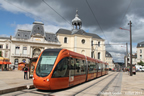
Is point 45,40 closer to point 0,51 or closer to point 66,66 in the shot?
point 0,51

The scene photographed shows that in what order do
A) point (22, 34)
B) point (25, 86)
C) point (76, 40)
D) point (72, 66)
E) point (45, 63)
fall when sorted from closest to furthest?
1. point (45, 63)
2. point (25, 86)
3. point (72, 66)
4. point (22, 34)
5. point (76, 40)

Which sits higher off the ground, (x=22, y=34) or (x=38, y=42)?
(x=22, y=34)

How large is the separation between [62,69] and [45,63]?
1.13m

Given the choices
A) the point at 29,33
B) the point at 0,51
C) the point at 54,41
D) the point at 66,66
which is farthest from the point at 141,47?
the point at 66,66

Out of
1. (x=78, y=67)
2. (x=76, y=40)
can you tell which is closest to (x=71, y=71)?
(x=78, y=67)

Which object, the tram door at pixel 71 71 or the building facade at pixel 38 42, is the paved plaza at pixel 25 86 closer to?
the tram door at pixel 71 71

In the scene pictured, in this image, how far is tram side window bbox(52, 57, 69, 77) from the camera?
902 cm

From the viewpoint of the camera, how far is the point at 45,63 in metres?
9.23

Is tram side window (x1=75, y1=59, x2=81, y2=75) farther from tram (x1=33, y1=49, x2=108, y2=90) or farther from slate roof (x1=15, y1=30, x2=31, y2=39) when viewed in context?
slate roof (x1=15, y1=30, x2=31, y2=39)

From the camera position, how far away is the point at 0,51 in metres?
52.6

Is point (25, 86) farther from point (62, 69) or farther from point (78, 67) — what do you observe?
point (78, 67)

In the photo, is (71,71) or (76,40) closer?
(71,71)

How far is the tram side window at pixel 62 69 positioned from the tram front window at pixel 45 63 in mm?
384

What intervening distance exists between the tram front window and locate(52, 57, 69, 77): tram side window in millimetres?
384
